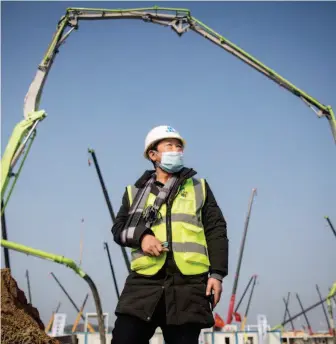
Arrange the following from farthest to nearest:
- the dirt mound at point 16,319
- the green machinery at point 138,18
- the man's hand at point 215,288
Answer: the green machinery at point 138,18 < the dirt mound at point 16,319 < the man's hand at point 215,288

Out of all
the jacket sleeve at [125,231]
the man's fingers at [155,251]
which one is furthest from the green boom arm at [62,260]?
the man's fingers at [155,251]

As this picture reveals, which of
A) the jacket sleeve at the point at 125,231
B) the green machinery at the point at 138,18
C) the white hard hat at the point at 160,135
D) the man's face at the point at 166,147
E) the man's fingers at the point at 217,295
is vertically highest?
the green machinery at the point at 138,18

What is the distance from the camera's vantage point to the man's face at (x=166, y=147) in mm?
3369

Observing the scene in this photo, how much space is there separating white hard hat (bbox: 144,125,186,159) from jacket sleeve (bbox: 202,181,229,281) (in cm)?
50

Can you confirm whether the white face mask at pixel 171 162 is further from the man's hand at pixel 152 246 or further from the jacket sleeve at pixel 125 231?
the man's hand at pixel 152 246

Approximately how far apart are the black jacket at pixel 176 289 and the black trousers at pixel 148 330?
61 millimetres

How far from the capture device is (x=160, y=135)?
11.1 feet

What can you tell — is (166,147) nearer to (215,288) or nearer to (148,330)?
(215,288)

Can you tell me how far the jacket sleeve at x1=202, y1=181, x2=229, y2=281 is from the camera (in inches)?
111

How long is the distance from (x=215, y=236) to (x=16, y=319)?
5646 mm

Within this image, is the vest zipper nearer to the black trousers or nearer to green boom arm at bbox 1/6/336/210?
the black trousers

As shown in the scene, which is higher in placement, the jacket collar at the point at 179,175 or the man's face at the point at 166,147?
the man's face at the point at 166,147

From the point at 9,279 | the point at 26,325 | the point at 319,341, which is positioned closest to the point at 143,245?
the point at 26,325

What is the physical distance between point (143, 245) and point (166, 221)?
261 mm
